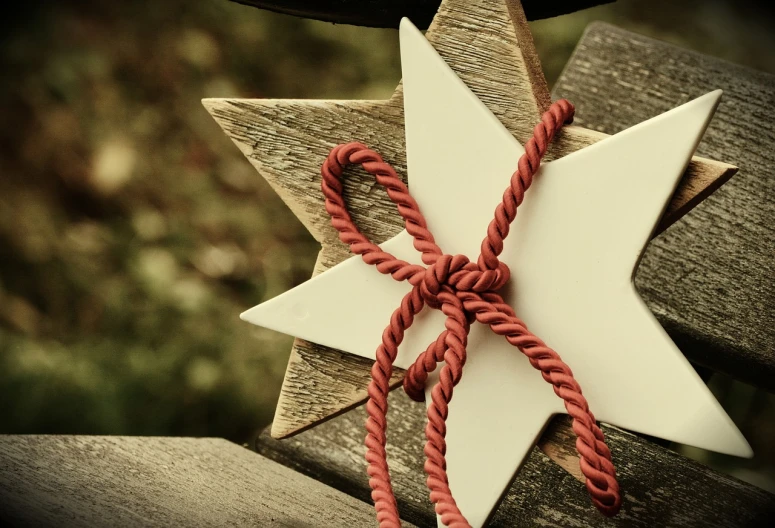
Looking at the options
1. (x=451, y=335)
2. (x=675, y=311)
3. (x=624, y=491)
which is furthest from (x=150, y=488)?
(x=675, y=311)

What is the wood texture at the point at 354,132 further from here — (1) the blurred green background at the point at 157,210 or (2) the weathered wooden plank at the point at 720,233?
(1) the blurred green background at the point at 157,210

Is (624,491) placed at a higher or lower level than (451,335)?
lower

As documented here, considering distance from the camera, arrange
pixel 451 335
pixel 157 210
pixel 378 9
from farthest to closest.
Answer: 1. pixel 157 210
2. pixel 378 9
3. pixel 451 335

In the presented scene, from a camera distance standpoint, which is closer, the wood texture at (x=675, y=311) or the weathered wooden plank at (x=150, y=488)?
the weathered wooden plank at (x=150, y=488)

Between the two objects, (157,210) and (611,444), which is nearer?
(611,444)

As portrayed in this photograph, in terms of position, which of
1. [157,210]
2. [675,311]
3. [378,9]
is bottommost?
[157,210]

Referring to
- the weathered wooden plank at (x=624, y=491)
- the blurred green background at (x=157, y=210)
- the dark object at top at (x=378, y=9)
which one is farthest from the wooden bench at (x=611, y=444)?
the blurred green background at (x=157, y=210)

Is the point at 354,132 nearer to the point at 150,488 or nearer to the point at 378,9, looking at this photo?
the point at 378,9
